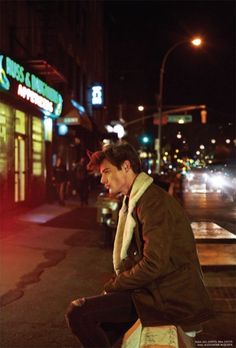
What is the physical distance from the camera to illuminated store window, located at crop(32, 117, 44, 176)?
59.2 feet

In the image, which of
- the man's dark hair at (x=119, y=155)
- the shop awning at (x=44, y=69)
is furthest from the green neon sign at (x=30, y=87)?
the man's dark hair at (x=119, y=155)

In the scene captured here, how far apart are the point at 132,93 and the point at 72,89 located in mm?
40392

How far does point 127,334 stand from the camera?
303cm

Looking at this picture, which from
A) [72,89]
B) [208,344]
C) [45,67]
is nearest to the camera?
[208,344]

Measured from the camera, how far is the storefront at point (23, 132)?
14.1m

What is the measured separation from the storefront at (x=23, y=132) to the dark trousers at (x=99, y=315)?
10155 millimetres

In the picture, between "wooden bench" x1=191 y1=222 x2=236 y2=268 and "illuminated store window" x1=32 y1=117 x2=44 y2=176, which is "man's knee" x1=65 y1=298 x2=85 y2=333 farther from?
"illuminated store window" x1=32 y1=117 x2=44 y2=176

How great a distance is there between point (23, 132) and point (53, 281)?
31.7ft

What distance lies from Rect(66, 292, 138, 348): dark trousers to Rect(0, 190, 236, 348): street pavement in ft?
6.85

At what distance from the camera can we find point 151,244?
9.18 ft

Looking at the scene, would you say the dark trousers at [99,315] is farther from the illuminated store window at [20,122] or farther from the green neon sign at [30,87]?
the illuminated store window at [20,122]

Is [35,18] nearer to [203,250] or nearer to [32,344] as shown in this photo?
[203,250]

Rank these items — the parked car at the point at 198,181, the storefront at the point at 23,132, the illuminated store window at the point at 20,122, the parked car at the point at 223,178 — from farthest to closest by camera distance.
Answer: the parked car at the point at 198,181
the parked car at the point at 223,178
the illuminated store window at the point at 20,122
the storefront at the point at 23,132

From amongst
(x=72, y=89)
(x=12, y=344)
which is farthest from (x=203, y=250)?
(x=72, y=89)
